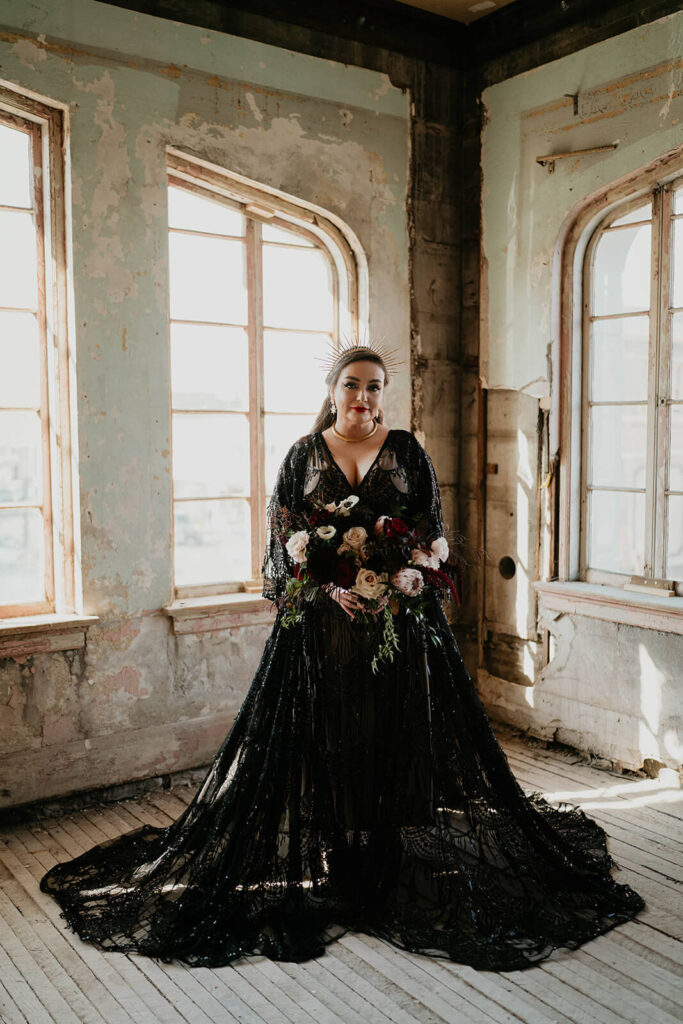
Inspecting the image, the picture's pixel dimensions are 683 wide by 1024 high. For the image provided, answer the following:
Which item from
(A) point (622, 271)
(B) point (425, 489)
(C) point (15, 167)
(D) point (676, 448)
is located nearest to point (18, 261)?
(C) point (15, 167)

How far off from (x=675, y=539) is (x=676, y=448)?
444 mm

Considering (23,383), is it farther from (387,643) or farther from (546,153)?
(546,153)

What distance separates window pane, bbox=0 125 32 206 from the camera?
4172 millimetres

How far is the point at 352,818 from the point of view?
3.34 meters

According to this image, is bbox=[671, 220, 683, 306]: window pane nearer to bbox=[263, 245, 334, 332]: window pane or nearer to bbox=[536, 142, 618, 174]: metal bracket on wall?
bbox=[536, 142, 618, 174]: metal bracket on wall

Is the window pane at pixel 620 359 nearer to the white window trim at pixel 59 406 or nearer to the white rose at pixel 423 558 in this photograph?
the white rose at pixel 423 558

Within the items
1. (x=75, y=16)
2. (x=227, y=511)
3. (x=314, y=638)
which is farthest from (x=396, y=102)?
(x=314, y=638)

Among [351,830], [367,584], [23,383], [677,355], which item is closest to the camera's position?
[367,584]

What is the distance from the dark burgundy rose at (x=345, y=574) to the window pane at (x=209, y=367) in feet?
5.72

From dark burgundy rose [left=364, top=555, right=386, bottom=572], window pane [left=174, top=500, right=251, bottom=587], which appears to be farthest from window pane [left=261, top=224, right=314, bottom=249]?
dark burgundy rose [left=364, top=555, right=386, bottom=572]

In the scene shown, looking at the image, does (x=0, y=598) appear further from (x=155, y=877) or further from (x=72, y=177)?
(x=72, y=177)

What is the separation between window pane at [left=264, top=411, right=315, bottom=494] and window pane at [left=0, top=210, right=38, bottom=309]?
134 centimetres

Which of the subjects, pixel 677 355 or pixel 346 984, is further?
pixel 677 355

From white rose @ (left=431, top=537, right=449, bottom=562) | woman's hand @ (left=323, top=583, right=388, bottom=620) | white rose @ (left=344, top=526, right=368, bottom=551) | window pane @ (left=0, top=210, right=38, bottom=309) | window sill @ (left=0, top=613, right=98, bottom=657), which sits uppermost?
window pane @ (left=0, top=210, right=38, bottom=309)
